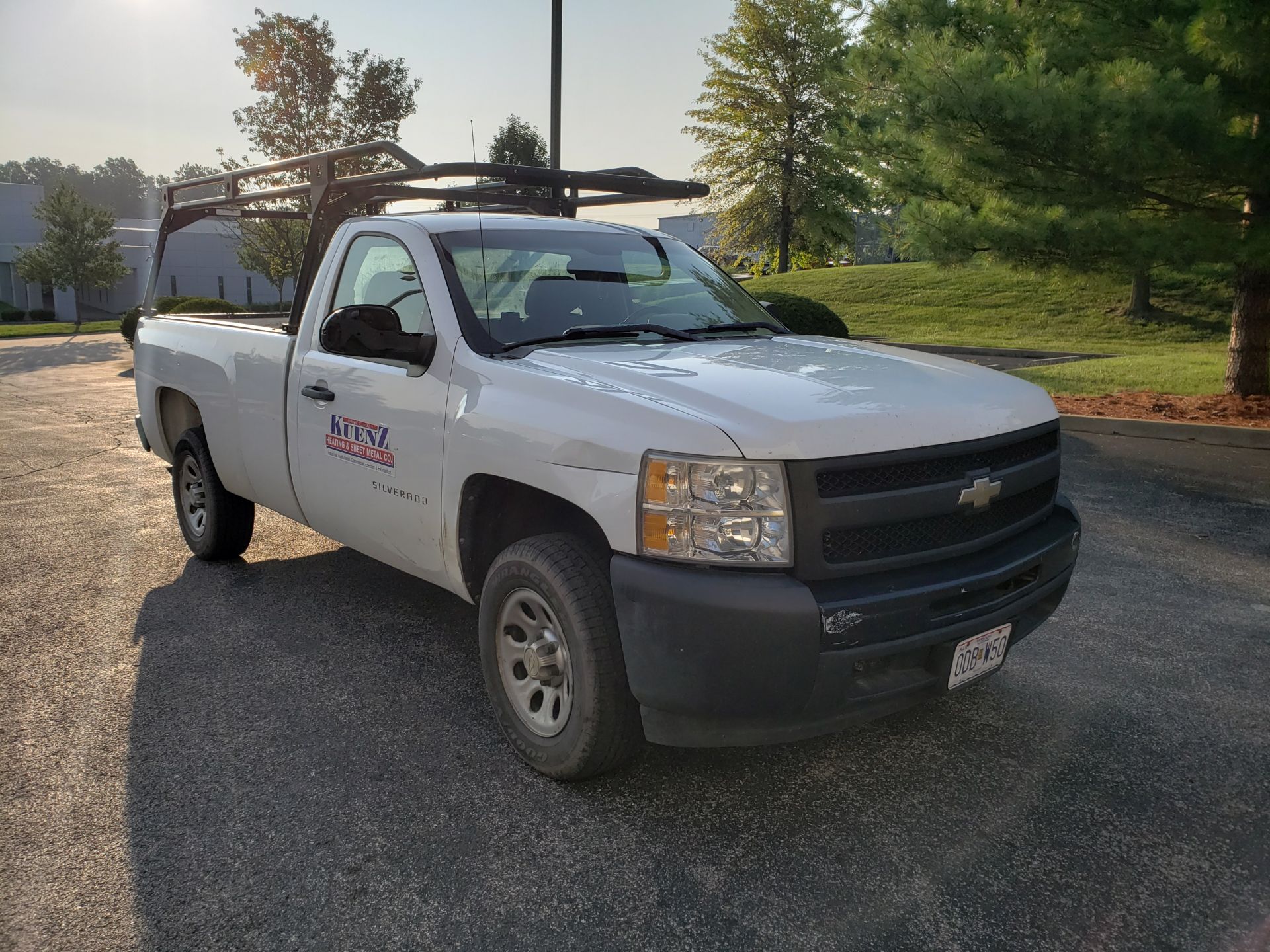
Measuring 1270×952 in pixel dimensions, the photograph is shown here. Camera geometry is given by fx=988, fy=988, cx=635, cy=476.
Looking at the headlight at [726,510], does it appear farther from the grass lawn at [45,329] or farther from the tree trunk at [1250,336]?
the grass lawn at [45,329]

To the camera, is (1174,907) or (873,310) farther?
(873,310)

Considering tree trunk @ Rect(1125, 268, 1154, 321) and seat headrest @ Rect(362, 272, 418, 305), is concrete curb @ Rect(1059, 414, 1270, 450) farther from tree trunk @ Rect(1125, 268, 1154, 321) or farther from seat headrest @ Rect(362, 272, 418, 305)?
tree trunk @ Rect(1125, 268, 1154, 321)

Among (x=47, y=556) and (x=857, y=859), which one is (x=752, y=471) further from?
(x=47, y=556)

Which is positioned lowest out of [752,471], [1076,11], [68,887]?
[68,887]

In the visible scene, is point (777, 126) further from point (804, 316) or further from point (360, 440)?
point (360, 440)

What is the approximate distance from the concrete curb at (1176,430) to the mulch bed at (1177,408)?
243 mm

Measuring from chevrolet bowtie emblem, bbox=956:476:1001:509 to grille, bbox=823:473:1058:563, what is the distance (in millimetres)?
48

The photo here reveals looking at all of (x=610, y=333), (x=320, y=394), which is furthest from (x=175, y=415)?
(x=610, y=333)

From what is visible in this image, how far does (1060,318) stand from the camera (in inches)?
902

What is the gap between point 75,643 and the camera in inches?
181

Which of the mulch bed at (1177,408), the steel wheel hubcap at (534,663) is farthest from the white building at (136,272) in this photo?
the steel wheel hubcap at (534,663)

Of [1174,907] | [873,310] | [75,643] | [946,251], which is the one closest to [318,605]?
[75,643]

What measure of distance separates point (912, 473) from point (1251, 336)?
10639 mm

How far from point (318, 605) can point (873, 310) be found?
23.3 metres
